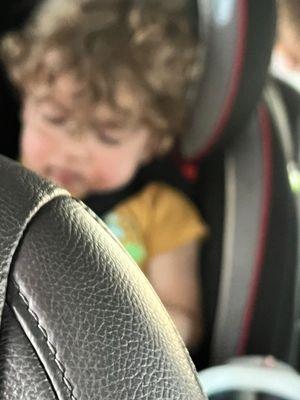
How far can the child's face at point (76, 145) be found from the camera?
4.46 feet

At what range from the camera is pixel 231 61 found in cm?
122

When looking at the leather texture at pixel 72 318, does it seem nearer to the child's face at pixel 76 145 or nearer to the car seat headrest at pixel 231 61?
the car seat headrest at pixel 231 61

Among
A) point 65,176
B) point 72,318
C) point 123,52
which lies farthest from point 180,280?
point 72,318

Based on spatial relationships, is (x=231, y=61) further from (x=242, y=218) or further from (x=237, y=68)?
(x=242, y=218)

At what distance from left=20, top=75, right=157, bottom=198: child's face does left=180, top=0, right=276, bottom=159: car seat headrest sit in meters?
0.14

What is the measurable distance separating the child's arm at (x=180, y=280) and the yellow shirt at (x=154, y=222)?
0.05ft

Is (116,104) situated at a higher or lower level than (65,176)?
higher

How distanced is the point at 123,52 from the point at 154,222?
279 millimetres

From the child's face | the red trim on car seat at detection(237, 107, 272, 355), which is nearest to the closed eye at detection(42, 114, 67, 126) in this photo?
the child's face

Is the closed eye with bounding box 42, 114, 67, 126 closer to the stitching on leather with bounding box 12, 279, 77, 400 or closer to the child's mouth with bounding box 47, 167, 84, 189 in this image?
the child's mouth with bounding box 47, 167, 84, 189

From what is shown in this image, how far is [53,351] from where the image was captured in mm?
534

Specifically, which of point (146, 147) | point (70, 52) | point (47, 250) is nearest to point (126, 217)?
point (146, 147)

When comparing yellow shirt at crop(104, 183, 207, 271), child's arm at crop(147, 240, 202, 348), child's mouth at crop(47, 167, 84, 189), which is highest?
child's mouth at crop(47, 167, 84, 189)

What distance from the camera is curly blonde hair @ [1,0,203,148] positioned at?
4.35 ft
